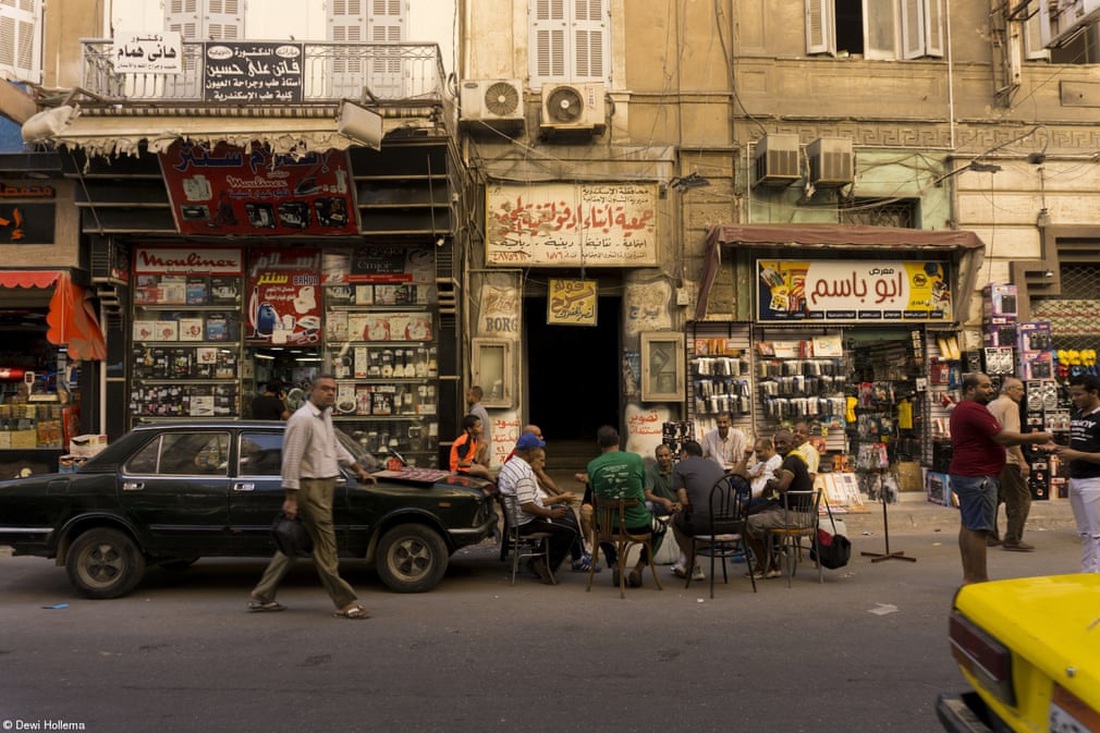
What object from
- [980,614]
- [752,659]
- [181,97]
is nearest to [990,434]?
[752,659]

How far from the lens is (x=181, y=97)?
11508mm

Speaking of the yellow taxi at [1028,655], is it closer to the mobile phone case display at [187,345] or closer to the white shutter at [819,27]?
the mobile phone case display at [187,345]

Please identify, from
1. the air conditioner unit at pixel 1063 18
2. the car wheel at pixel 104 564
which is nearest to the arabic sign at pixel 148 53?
the car wheel at pixel 104 564

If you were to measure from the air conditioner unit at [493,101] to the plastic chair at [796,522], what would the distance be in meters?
7.70

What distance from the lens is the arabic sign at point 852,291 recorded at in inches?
512

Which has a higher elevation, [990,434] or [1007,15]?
[1007,15]

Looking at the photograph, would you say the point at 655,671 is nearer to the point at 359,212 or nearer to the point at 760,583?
the point at 760,583

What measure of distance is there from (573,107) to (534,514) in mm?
7531

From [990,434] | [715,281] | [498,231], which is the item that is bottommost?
[990,434]

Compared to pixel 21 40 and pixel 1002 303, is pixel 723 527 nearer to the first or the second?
pixel 1002 303

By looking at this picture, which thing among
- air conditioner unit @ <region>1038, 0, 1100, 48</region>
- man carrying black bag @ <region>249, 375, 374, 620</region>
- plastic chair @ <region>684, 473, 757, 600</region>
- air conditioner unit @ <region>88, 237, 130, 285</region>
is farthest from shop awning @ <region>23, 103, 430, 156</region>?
air conditioner unit @ <region>1038, 0, 1100, 48</region>

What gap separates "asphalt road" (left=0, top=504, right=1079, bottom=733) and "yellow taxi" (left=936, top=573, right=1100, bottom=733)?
1471 mm

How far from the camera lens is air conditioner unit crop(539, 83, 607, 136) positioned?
1268 cm

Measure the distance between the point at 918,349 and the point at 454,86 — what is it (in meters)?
8.79
